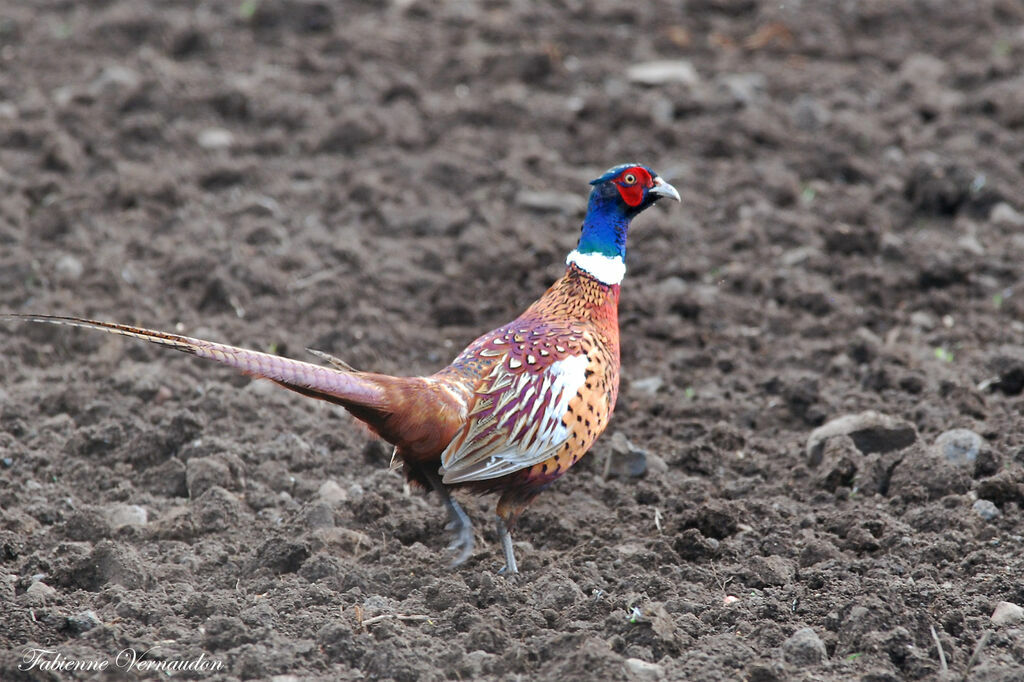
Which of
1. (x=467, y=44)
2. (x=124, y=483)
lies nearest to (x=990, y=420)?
(x=124, y=483)

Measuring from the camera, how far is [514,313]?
5762 mm

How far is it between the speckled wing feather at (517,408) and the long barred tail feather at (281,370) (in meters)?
0.36

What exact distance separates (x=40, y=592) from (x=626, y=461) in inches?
82.0

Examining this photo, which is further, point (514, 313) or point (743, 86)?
point (743, 86)

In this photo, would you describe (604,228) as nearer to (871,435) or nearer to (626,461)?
(626,461)

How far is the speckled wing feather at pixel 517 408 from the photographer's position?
155 inches

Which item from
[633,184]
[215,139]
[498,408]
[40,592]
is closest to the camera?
[40,592]

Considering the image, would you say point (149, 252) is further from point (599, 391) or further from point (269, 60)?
point (599, 391)

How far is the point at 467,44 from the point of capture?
8.30m

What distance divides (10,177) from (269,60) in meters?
2.03

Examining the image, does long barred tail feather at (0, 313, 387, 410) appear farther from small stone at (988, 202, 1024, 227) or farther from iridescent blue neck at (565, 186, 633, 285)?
small stone at (988, 202, 1024, 227)
